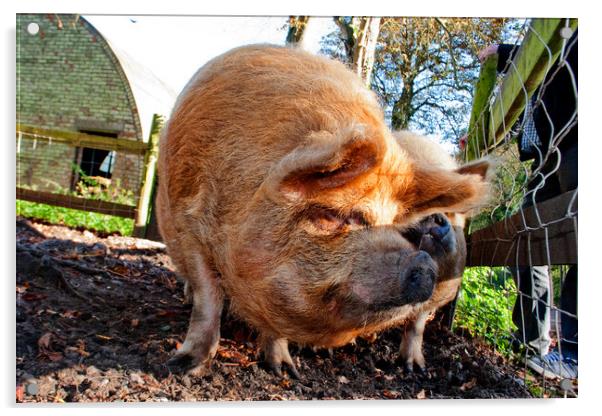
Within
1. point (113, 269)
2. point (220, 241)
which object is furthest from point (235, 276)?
point (113, 269)

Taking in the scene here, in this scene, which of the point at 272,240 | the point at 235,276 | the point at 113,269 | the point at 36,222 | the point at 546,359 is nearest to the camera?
the point at 272,240

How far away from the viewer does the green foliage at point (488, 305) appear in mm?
2252

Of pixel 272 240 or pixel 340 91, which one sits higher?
pixel 340 91

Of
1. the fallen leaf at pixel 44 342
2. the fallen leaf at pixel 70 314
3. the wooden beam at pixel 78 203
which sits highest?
the wooden beam at pixel 78 203

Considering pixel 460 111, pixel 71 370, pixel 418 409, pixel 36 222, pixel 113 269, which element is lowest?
pixel 418 409

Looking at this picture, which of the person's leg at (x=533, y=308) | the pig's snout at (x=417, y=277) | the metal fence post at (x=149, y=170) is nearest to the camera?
the pig's snout at (x=417, y=277)

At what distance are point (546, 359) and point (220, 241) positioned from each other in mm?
1228

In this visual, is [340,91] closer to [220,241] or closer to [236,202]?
[236,202]

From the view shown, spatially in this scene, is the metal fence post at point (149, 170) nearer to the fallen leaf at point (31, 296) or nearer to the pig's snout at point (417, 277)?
the fallen leaf at point (31, 296)

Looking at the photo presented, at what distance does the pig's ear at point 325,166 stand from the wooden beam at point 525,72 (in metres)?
0.73

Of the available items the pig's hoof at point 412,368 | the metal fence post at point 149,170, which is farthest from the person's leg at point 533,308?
the metal fence post at point 149,170

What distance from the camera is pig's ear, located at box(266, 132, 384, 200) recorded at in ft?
5.19

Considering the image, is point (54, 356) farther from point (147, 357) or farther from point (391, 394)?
point (391, 394)

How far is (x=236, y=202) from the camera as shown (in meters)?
2.04
